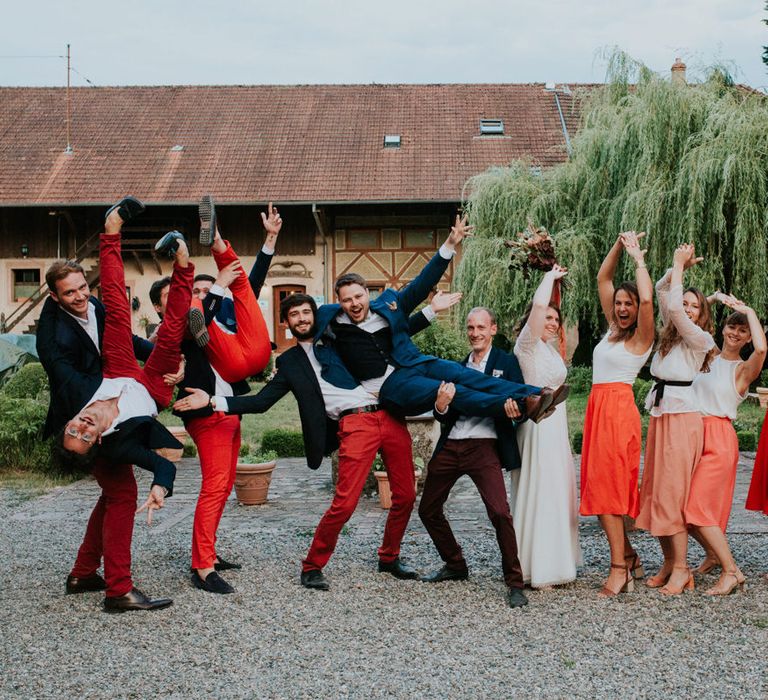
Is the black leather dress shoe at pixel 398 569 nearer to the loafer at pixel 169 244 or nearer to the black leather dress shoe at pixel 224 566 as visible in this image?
the black leather dress shoe at pixel 224 566

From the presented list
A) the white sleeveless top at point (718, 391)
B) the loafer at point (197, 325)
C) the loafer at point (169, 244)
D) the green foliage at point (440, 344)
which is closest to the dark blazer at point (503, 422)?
the white sleeveless top at point (718, 391)

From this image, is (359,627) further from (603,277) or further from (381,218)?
(381,218)

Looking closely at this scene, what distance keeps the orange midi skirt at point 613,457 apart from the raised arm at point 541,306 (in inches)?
21.9

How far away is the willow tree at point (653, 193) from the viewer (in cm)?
1433

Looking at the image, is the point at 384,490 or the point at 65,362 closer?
the point at 65,362

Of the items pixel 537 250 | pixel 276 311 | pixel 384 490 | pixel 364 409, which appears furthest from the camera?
pixel 276 311

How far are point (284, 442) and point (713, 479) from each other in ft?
24.0

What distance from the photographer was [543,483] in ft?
17.4

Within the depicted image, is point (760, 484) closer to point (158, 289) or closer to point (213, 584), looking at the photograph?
point (213, 584)

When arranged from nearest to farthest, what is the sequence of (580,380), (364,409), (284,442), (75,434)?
(75,434), (364,409), (284,442), (580,380)

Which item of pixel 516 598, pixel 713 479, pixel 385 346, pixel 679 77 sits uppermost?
pixel 679 77

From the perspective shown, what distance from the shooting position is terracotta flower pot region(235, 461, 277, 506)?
831 cm

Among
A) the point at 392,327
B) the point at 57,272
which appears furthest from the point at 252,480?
the point at 57,272

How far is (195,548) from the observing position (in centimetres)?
540
